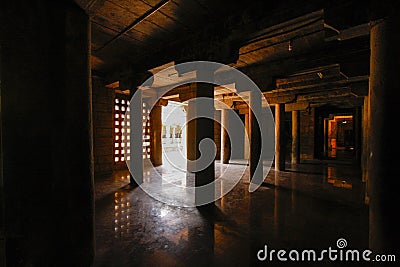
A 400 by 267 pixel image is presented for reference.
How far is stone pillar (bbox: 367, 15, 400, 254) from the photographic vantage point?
7.19 feet

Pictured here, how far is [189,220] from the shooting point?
163 inches

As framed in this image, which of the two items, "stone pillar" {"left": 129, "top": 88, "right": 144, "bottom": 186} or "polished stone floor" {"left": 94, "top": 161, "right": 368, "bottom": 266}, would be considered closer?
"polished stone floor" {"left": 94, "top": 161, "right": 368, "bottom": 266}

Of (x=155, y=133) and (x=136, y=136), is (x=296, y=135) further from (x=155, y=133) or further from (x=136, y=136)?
(x=136, y=136)

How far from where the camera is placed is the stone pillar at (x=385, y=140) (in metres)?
2.19

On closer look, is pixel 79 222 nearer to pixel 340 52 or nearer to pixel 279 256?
pixel 279 256

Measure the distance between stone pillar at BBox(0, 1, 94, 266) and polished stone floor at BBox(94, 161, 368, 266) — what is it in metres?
0.86

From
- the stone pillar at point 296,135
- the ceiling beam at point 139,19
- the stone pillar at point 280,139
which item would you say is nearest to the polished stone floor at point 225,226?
the stone pillar at point 280,139

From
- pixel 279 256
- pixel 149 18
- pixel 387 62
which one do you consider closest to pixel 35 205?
pixel 279 256

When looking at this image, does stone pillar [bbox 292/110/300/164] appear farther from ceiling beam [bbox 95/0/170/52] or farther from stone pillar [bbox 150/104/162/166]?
ceiling beam [bbox 95/0/170/52]

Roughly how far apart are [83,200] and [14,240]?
0.66m

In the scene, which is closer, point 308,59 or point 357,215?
point 357,215

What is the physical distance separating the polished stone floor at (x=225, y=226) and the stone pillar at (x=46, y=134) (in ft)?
2.84

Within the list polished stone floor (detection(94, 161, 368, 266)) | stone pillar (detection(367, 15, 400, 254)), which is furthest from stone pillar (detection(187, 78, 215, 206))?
stone pillar (detection(367, 15, 400, 254))

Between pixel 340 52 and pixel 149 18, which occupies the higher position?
pixel 149 18
